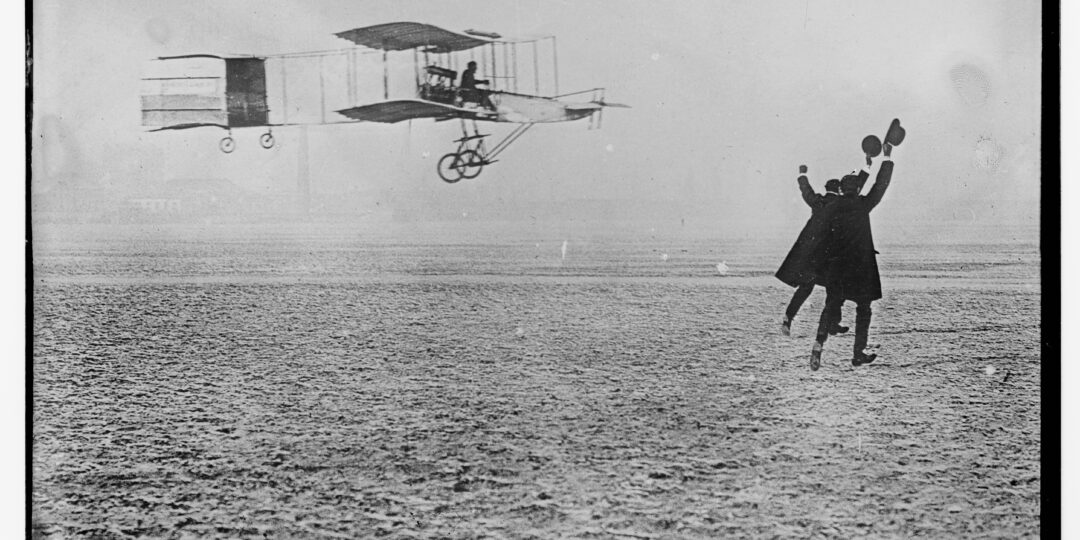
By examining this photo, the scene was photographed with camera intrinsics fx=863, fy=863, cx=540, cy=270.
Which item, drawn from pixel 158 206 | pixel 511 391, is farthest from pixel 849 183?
pixel 158 206

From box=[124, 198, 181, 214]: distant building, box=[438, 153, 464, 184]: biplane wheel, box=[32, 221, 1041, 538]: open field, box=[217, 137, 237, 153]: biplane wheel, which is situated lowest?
box=[32, 221, 1041, 538]: open field

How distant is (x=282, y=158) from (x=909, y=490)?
145 cm

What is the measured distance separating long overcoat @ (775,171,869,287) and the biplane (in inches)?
17.8

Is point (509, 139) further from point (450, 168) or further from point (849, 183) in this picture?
point (849, 183)

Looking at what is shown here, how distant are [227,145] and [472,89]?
0.54m

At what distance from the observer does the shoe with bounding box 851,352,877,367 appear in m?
1.78

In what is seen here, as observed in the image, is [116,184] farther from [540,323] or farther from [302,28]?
[540,323]

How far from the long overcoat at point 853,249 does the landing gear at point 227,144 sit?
1.26 meters

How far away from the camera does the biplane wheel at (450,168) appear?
1800 millimetres

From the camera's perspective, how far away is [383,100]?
1.82m

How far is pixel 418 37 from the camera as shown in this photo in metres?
1.78

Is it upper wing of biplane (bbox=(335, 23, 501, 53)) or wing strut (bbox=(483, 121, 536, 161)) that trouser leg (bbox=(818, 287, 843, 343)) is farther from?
upper wing of biplane (bbox=(335, 23, 501, 53))

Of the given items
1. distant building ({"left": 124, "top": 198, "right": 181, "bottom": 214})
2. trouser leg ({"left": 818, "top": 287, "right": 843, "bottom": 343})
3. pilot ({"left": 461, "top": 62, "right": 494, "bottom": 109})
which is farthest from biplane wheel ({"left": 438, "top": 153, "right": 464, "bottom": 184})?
→ trouser leg ({"left": 818, "top": 287, "right": 843, "bottom": 343})
